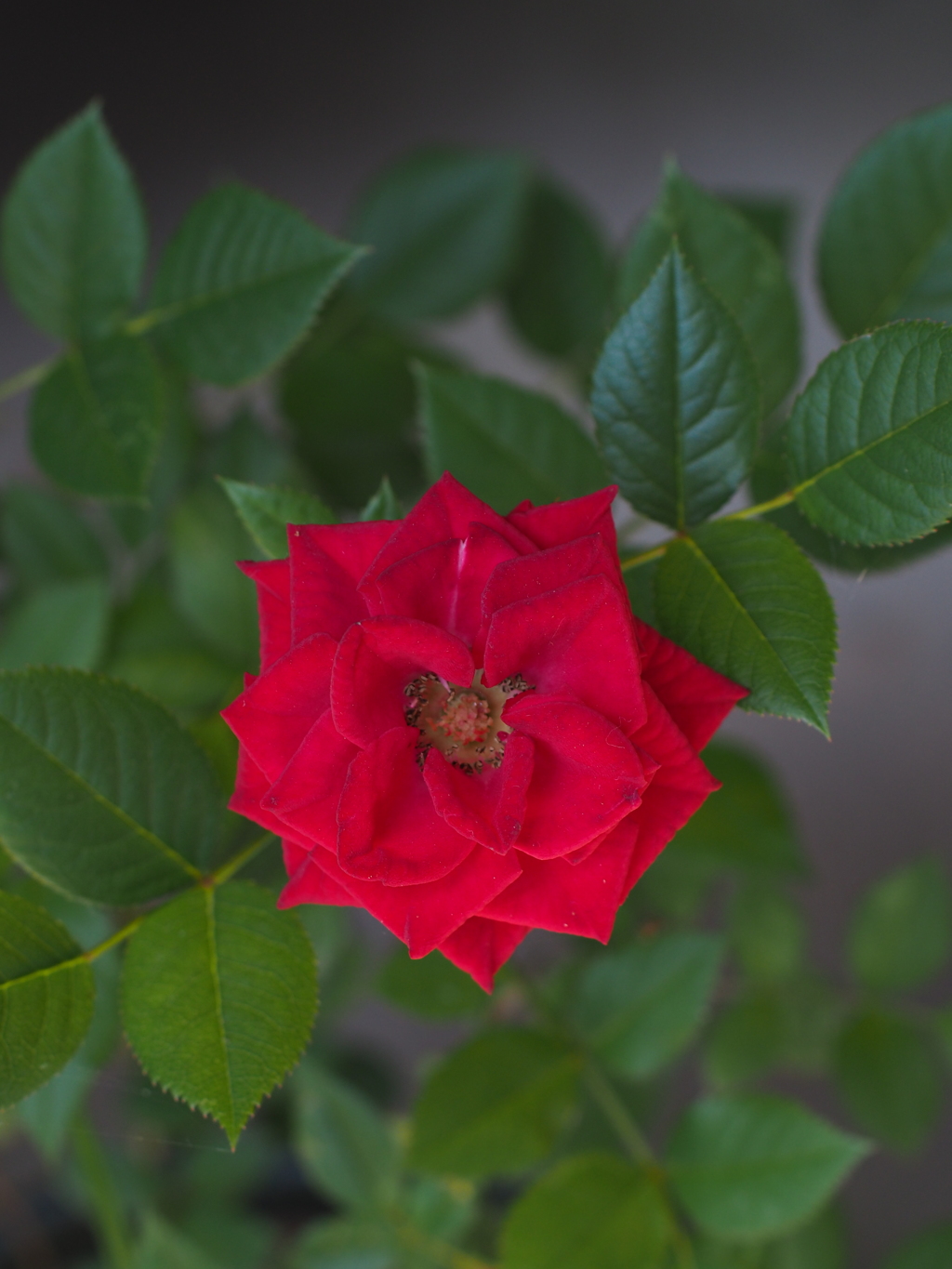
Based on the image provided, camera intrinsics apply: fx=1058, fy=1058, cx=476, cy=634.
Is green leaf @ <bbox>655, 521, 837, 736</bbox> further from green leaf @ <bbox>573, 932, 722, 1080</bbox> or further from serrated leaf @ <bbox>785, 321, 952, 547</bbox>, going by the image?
green leaf @ <bbox>573, 932, 722, 1080</bbox>

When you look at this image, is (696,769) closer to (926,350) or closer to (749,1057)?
(926,350)

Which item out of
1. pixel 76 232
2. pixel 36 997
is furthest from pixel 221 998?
pixel 76 232

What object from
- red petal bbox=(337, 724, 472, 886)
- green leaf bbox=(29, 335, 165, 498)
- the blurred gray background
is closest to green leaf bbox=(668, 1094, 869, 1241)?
red petal bbox=(337, 724, 472, 886)

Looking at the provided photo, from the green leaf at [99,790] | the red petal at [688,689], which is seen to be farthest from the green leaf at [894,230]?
the green leaf at [99,790]

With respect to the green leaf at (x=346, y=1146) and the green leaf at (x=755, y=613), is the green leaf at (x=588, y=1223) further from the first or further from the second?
the green leaf at (x=755, y=613)

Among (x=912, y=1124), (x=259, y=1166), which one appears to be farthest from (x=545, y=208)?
(x=259, y=1166)
